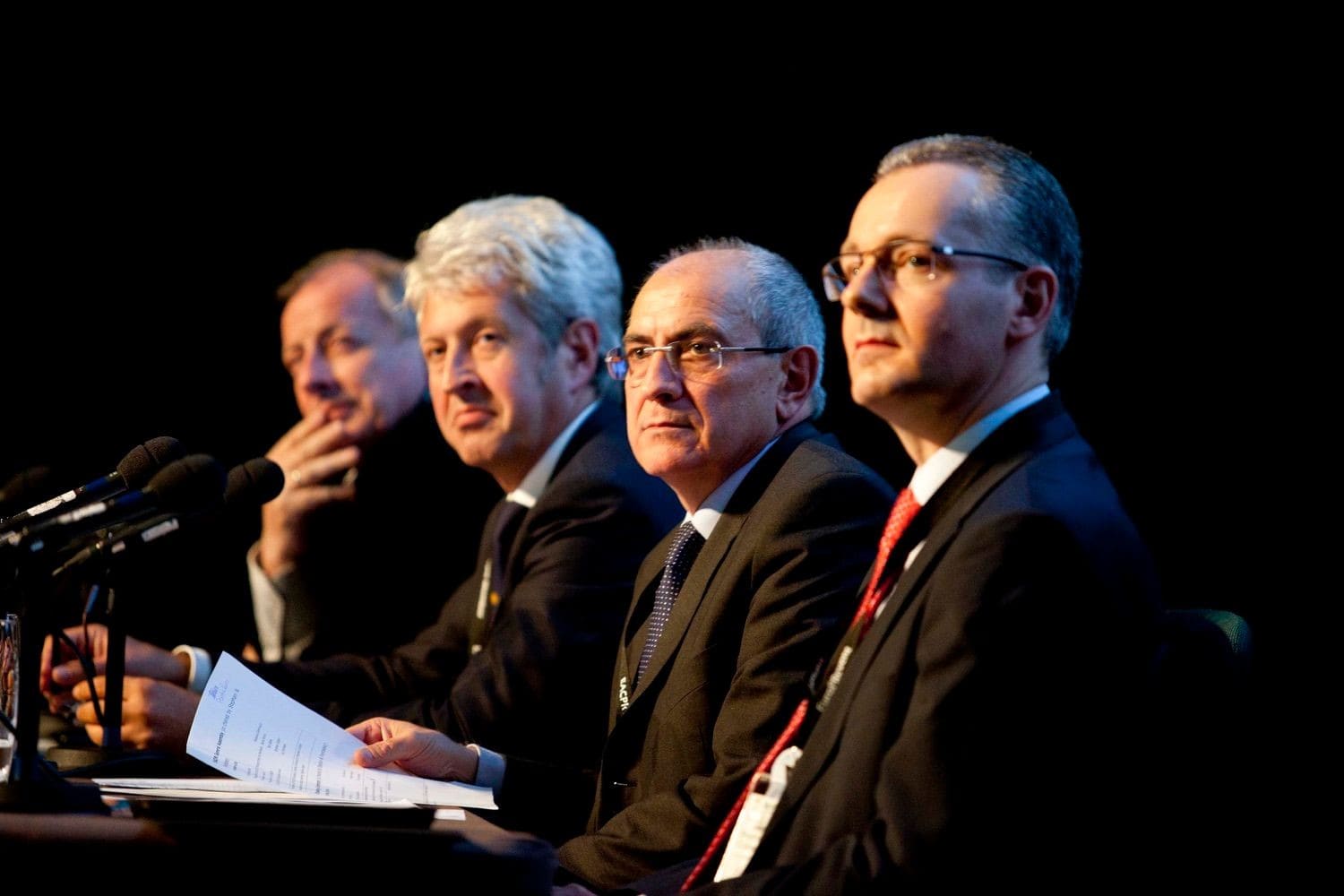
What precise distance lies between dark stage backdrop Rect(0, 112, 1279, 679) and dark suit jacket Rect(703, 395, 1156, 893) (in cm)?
149

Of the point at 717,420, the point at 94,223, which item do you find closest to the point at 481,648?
the point at 717,420

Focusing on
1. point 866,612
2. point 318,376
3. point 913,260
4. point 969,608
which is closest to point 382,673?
point 318,376

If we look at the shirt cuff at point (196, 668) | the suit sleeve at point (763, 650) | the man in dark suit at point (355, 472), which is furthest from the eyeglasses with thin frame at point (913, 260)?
the man in dark suit at point (355, 472)

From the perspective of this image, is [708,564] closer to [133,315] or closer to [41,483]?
[41,483]

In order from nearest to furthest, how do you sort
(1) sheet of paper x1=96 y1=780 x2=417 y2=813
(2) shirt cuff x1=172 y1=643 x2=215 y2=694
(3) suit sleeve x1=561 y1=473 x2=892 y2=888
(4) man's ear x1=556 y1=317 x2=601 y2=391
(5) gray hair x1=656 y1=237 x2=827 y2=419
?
(1) sheet of paper x1=96 y1=780 x2=417 y2=813, (3) suit sleeve x1=561 y1=473 x2=892 y2=888, (5) gray hair x1=656 y1=237 x2=827 y2=419, (2) shirt cuff x1=172 y1=643 x2=215 y2=694, (4) man's ear x1=556 y1=317 x2=601 y2=391

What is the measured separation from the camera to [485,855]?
1574 mm

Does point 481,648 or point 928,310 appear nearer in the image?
point 928,310

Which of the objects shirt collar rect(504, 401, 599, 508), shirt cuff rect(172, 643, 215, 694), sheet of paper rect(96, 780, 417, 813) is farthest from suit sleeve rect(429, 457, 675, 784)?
sheet of paper rect(96, 780, 417, 813)

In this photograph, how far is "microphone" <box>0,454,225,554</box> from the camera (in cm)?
170

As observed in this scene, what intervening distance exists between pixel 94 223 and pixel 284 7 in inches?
39.8

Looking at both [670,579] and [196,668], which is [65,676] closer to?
[196,668]

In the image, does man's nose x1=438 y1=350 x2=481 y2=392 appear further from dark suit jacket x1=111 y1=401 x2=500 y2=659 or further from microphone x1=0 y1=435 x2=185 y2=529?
microphone x1=0 y1=435 x2=185 y2=529

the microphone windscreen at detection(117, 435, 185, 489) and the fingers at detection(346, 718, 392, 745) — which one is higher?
the microphone windscreen at detection(117, 435, 185, 489)

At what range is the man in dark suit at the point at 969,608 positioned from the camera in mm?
1547
